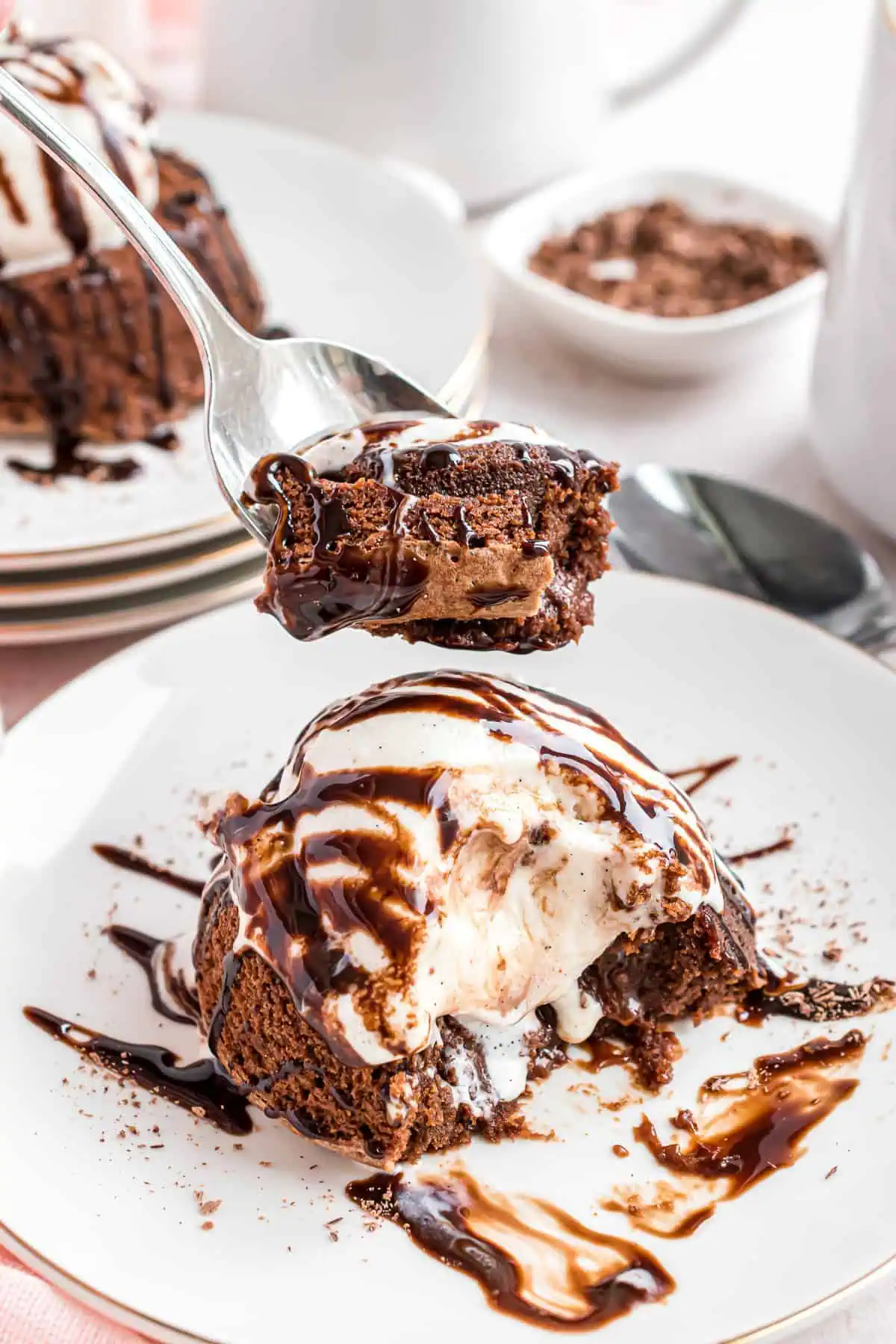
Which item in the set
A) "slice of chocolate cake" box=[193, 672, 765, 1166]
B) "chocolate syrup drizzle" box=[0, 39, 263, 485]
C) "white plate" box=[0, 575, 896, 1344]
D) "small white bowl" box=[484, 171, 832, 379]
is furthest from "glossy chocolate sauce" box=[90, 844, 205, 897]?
"small white bowl" box=[484, 171, 832, 379]

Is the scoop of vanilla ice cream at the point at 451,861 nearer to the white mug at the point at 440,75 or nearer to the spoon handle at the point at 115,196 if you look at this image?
the spoon handle at the point at 115,196

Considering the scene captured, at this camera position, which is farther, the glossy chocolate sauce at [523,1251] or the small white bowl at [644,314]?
the small white bowl at [644,314]

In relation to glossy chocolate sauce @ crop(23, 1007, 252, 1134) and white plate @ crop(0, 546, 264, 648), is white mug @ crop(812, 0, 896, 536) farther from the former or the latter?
glossy chocolate sauce @ crop(23, 1007, 252, 1134)

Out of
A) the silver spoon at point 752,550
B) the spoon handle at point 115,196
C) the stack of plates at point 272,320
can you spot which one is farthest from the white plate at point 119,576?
the silver spoon at point 752,550

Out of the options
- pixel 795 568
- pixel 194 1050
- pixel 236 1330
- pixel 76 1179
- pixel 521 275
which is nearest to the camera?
pixel 236 1330

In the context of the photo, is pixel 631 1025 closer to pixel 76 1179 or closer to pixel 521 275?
pixel 76 1179

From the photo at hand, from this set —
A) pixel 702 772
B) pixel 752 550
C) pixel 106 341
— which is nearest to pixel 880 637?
pixel 752 550

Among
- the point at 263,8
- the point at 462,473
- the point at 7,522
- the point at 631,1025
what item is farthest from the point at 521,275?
the point at 631,1025
